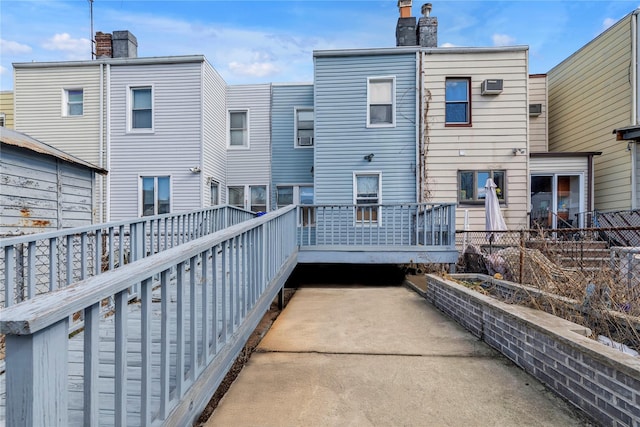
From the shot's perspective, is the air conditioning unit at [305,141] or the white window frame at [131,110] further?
the air conditioning unit at [305,141]

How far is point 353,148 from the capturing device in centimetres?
920

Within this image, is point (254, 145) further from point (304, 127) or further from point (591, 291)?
point (591, 291)

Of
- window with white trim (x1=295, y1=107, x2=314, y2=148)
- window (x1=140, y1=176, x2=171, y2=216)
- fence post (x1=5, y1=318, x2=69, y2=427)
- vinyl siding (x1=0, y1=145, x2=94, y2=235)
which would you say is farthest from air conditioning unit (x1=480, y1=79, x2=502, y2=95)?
fence post (x1=5, y1=318, x2=69, y2=427)

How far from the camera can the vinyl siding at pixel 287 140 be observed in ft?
34.6

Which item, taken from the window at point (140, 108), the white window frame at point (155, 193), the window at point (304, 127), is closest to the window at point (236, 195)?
the white window frame at point (155, 193)

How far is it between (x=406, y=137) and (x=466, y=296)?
6.05 metres

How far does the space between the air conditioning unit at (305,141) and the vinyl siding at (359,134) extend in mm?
1294

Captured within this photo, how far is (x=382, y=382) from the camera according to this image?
2.65 metres

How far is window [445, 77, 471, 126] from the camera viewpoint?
9188 mm

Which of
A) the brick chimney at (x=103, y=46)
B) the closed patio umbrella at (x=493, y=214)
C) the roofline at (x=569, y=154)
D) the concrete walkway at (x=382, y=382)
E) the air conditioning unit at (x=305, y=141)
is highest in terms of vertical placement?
the brick chimney at (x=103, y=46)

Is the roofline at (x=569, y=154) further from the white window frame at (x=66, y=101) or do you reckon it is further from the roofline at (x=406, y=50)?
the white window frame at (x=66, y=101)

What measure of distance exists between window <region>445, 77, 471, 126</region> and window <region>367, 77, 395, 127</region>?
1498 mm

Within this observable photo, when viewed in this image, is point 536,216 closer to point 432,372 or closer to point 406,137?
point 406,137

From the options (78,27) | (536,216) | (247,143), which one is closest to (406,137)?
(536,216)
